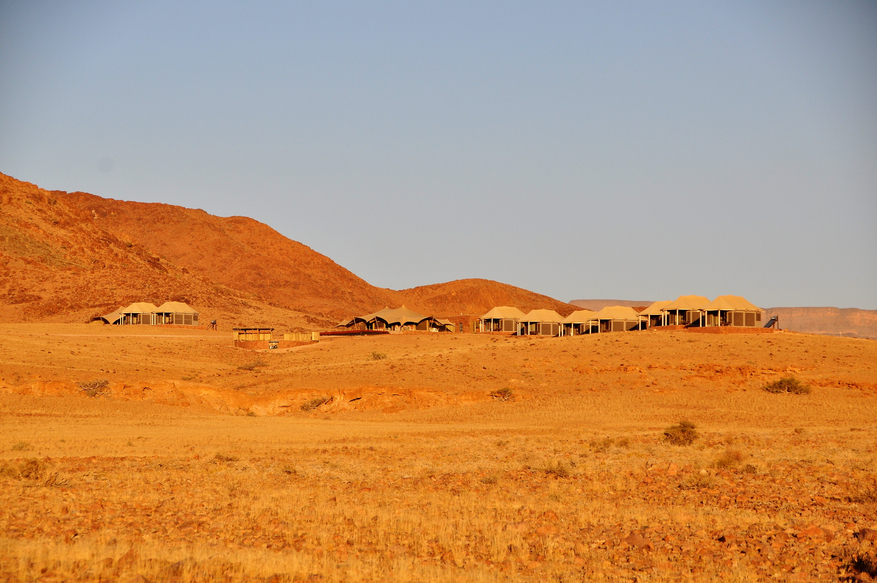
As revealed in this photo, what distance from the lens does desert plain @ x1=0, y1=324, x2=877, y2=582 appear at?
9.28m

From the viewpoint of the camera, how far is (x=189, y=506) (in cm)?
1230

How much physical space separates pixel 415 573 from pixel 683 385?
28.2 metres

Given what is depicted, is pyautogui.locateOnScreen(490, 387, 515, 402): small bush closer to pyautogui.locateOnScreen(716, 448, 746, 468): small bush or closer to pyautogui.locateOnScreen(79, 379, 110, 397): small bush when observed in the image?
pyautogui.locateOnScreen(716, 448, 746, 468): small bush

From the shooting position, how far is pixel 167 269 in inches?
4427

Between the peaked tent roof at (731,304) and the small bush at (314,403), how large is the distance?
1423 inches

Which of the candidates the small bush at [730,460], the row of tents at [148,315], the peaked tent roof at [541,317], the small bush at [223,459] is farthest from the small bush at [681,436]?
the row of tents at [148,315]

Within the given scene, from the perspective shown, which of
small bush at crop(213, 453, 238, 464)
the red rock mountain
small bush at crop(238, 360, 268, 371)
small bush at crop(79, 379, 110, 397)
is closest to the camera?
small bush at crop(213, 453, 238, 464)

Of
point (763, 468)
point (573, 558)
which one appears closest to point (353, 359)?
point (763, 468)

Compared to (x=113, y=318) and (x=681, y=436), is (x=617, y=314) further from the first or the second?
(x=113, y=318)

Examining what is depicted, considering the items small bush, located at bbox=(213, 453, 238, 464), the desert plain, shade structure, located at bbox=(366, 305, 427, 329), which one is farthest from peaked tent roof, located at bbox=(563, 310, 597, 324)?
small bush, located at bbox=(213, 453, 238, 464)

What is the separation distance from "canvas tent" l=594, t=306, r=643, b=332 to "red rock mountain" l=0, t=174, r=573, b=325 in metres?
45.6

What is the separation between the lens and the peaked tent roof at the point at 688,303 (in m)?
61.1

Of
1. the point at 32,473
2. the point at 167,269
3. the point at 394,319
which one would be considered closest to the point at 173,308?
the point at 394,319

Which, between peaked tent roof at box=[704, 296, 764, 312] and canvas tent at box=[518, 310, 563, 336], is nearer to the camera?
peaked tent roof at box=[704, 296, 764, 312]
